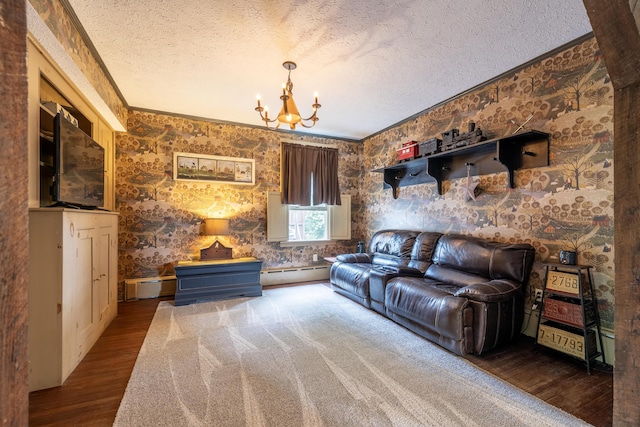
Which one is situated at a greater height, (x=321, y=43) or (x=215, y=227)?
(x=321, y=43)

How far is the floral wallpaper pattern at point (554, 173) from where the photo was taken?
224 cm

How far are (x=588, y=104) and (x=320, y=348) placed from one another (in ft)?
10.5

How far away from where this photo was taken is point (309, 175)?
498cm

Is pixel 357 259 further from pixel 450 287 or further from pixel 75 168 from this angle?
pixel 75 168

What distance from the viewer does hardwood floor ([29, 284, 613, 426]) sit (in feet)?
5.47

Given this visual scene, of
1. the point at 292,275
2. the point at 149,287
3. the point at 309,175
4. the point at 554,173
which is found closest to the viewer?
the point at 554,173

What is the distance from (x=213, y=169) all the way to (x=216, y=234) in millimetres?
1087

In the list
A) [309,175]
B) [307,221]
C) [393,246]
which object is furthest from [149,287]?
[393,246]

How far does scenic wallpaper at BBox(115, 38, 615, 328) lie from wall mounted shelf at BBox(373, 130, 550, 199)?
8 centimetres

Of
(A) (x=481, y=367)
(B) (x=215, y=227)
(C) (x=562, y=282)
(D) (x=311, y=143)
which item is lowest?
(A) (x=481, y=367)

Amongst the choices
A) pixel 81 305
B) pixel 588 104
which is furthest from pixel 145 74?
pixel 588 104

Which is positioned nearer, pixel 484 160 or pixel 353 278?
pixel 484 160

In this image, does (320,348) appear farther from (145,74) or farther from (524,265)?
(145,74)

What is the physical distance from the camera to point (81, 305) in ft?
7.48
